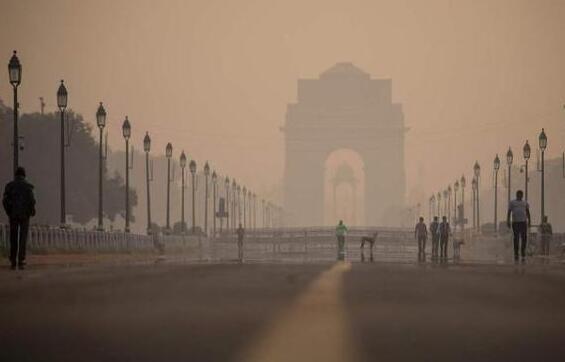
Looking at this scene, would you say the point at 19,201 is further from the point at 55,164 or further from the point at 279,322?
the point at 55,164

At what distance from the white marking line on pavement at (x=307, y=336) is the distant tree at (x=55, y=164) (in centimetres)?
7788

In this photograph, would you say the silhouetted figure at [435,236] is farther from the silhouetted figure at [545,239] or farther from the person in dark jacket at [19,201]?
the person in dark jacket at [19,201]

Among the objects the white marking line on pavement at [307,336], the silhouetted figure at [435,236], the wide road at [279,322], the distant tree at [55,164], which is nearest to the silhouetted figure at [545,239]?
the silhouetted figure at [435,236]

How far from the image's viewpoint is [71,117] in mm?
97000

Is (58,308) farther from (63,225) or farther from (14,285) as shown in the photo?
(63,225)

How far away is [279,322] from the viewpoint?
34.6 feet

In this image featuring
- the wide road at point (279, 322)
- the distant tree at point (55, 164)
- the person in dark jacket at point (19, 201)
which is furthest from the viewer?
the distant tree at point (55, 164)

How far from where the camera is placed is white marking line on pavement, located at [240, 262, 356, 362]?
7.98 meters

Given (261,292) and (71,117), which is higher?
(71,117)

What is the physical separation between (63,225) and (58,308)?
35434 millimetres

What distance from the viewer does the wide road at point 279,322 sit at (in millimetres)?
8156

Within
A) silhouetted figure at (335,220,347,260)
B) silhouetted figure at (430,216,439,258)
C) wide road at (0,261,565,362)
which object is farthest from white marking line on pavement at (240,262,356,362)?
silhouetted figure at (335,220,347,260)

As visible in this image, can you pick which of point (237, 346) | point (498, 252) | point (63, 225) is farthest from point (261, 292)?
point (498, 252)

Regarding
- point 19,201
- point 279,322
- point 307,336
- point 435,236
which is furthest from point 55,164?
point 307,336
